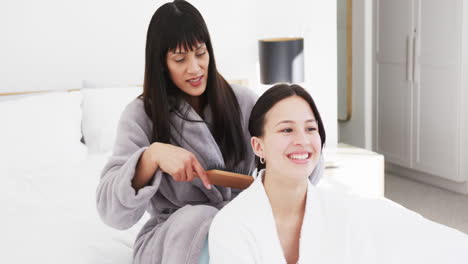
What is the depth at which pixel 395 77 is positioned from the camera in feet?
14.4

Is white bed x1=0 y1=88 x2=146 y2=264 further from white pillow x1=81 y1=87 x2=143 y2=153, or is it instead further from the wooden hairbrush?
the wooden hairbrush

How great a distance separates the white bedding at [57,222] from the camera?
1584mm

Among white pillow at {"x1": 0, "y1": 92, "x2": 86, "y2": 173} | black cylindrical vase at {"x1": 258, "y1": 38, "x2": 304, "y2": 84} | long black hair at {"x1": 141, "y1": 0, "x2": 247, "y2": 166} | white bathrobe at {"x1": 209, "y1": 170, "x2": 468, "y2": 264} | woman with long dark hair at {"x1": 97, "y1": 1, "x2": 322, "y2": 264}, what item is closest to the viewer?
white bathrobe at {"x1": 209, "y1": 170, "x2": 468, "y2": 264}

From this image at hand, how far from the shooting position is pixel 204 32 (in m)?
1.53

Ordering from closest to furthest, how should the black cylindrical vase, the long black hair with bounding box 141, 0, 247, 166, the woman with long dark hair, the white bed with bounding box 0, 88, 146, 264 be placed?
the woman with long dark hair
the long black hair with bounding box 141, 0, 247, 166
the white bed with bounding box 0, 88, 146, 264
the black cylindrical vase

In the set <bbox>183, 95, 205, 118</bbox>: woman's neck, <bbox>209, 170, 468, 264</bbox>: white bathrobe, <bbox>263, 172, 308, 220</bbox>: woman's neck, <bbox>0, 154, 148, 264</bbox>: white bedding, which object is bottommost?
<bbox>0, 154, 148, 264</bbox>: white bedding

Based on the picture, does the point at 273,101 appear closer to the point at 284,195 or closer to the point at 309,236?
the point at 284,195

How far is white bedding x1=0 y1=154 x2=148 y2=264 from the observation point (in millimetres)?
1584

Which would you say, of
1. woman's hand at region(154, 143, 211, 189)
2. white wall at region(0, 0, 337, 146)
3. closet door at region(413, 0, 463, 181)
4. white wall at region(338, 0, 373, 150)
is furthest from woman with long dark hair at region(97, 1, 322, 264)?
white wall at region(338, 0, 373, 150)

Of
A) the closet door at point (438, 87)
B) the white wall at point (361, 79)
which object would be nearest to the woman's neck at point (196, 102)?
the closet door at point (438, 87)

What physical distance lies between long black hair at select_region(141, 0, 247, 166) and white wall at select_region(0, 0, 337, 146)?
5.12 feet

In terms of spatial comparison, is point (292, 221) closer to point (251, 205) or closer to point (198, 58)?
point (251, 205)

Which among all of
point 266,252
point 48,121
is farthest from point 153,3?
point 266,252

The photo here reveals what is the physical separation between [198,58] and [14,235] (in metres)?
0.81
